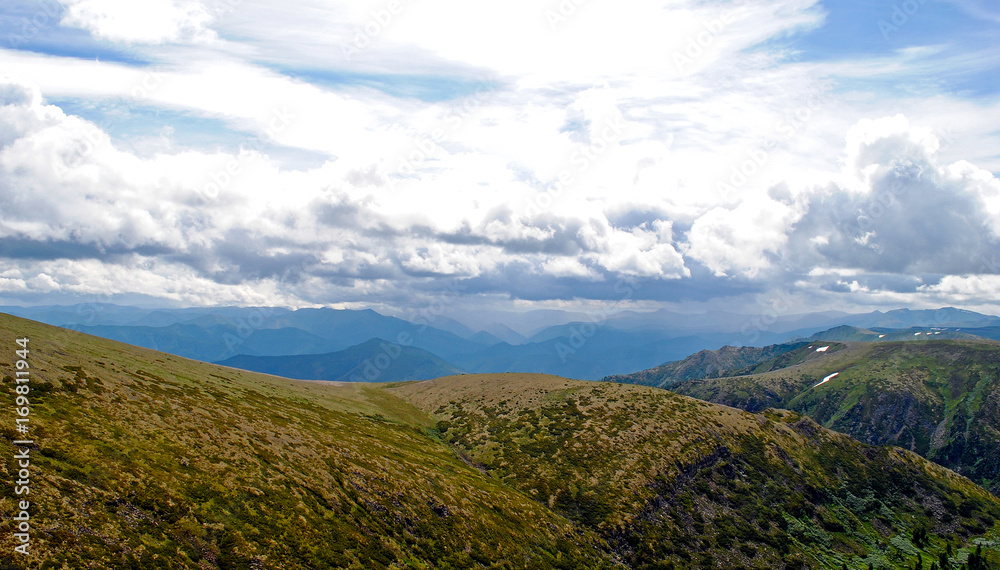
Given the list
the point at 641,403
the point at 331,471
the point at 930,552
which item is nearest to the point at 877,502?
the point at 930,552

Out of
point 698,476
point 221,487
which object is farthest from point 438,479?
point 698,476

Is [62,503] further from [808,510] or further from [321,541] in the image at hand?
[808,510]

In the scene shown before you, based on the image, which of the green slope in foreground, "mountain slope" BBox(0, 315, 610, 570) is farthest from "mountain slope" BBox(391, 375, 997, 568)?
"mountain slope" BBox(0, 315, 610, 570)

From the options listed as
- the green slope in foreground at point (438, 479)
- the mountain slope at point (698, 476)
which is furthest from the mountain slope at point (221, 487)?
the mountain slope at point (698, 476)

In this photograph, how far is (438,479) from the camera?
7325cm

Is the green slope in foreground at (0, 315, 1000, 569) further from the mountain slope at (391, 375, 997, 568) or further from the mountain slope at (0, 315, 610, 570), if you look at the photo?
the mountain slope at (391, 375, 997, 568)

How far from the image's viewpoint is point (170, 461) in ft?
148

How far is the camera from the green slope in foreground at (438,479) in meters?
38.0

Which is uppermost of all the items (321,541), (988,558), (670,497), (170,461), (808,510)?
(170,461)

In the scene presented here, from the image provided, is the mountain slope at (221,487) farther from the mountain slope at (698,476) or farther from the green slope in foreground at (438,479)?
the mountain slope at (698,476)

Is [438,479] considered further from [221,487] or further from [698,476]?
[698,476]

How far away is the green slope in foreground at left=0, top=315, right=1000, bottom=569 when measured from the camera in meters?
38.0

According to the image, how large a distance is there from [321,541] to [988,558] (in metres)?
141

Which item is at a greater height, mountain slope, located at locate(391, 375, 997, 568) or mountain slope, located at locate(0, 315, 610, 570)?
mountain slope, located at locate(0, 315, 610, 570)
